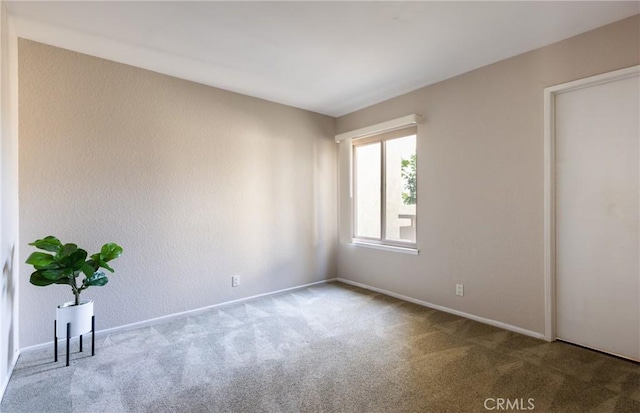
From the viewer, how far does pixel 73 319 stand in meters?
2.31

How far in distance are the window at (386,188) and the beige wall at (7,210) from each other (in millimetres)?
3612

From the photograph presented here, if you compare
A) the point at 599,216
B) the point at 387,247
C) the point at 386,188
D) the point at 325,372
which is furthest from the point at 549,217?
the point at 325,372

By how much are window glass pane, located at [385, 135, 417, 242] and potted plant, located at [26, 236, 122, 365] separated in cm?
308

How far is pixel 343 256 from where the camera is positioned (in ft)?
15.3

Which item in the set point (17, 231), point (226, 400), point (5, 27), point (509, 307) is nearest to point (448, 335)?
point (509, 307)

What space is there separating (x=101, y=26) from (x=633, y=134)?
4.09 m

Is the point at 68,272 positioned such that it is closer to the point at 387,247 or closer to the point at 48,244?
the point at 48,244

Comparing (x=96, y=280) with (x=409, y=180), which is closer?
(x=96, y=280)

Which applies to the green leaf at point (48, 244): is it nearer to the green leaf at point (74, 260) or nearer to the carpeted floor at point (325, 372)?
the green leaf at point (74, 260)

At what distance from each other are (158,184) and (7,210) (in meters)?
1.18

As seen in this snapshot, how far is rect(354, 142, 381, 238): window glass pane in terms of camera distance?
171 inches

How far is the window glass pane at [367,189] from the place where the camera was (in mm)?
4336

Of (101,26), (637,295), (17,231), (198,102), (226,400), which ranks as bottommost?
(226,400)

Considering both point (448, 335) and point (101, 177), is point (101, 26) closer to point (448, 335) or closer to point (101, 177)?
point (101, 177)
